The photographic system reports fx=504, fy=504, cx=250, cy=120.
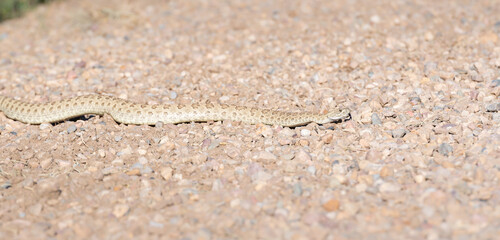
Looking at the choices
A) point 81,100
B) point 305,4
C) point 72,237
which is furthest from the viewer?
point 305,4

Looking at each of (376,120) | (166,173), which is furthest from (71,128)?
(376,120)

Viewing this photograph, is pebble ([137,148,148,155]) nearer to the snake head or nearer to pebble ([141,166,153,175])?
pebble ([141,166,153,175])

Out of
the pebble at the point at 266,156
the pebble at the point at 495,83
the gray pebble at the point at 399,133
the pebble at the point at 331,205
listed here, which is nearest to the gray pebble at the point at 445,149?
the gray pebble at the point at 399,133

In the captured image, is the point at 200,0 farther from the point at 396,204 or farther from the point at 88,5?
the point at 396,204

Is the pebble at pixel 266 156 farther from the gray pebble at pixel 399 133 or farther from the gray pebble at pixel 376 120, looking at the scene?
the gray pebble at pixel 376 120

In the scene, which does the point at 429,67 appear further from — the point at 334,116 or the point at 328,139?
the point at 328,139

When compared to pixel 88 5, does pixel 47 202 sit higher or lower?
higher

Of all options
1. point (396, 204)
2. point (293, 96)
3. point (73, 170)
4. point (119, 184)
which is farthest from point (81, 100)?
point (396, 204)

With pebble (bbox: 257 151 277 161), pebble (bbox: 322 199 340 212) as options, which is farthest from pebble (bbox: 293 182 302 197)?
pebble (bbox: 257 151 277 161)
